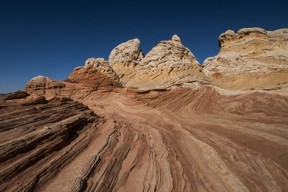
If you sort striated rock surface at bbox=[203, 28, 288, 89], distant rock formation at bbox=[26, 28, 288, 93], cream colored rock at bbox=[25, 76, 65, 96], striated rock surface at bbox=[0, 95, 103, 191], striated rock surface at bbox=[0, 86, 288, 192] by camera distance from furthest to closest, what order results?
striated rock surface at bbox=[203, 28, 288, 89], distant rock formation at bbox=[26, 28, 288, 93], cream colored rock at bbox=[25, 76, 65, 96], striated rock surface at bbox=[0, 86, 288, 192], striated rock surface at bbox=[0, 95, 103, 191]

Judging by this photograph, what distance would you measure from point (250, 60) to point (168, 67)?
9489mm

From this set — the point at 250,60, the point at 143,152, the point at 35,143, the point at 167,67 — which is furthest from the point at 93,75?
the point at 250,60

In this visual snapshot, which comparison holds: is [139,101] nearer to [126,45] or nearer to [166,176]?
[166,176]

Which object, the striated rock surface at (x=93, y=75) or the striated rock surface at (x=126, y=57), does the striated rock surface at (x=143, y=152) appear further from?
the striated rock surface at (x=126, y=57)

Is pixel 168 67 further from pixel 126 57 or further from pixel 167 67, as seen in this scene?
pixel 126 57

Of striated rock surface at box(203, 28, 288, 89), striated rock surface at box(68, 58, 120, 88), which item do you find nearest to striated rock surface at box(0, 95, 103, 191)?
striated rock surface at box(68, 58, 120, 88)

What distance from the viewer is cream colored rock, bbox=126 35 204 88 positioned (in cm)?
1214

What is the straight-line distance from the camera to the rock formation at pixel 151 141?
336 cm

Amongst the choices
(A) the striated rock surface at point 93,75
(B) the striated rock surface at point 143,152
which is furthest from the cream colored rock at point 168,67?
(B) the striated rock surface at point 143,152

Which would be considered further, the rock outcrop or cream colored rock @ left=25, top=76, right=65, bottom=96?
the rock outcrop

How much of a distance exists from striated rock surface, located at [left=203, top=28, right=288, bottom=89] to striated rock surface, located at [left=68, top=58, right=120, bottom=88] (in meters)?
8.42

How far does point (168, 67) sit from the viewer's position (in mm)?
12852

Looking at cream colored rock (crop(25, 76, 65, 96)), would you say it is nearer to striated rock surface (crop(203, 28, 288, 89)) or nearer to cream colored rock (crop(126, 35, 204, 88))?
cream colored rock (crop(126, 35, 204, 88))

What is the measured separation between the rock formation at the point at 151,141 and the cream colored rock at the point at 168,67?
674 millimetres
